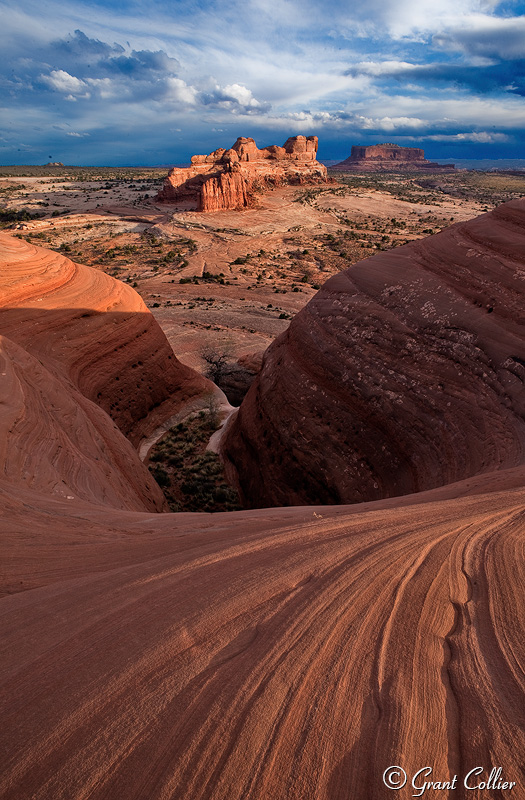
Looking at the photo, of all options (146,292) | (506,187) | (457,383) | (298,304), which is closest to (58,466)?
(457,383)

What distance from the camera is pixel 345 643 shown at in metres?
2.95

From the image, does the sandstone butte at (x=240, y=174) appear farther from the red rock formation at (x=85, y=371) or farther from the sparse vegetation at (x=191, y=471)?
the sparse vegetation at (x=191, y=471)

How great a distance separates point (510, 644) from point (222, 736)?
196 centimetres

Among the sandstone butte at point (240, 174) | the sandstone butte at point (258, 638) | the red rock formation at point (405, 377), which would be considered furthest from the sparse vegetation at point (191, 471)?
the sandstone butte at point (240, 174)

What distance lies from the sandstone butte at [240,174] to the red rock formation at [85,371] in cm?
6042

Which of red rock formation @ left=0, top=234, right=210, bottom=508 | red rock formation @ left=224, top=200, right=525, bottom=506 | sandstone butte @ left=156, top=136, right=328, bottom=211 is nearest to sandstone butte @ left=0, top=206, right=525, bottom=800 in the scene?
red rock formation @ left=224, top=200, right=525, bottom=506

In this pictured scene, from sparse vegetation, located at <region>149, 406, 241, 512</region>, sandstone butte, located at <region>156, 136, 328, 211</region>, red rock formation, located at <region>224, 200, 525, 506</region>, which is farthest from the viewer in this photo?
sandstone butte, located at <region>156, 136, 328, 211</region>

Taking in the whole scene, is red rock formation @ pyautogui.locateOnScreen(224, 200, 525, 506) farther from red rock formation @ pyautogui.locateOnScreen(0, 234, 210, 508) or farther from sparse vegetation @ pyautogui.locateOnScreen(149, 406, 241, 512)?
red rock formation @ pyautogui.locateOnScreen(0, 234, 210, 508)

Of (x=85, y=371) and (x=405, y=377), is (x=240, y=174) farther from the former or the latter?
(x=405, y=377)

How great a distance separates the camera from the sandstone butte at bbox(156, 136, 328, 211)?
71875mm

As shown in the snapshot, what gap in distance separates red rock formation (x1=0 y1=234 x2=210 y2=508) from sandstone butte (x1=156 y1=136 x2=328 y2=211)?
198ft

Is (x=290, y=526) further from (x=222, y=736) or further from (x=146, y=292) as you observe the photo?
(x=146, y=292)

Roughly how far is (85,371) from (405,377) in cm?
1024

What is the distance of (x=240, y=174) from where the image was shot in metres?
75.6
